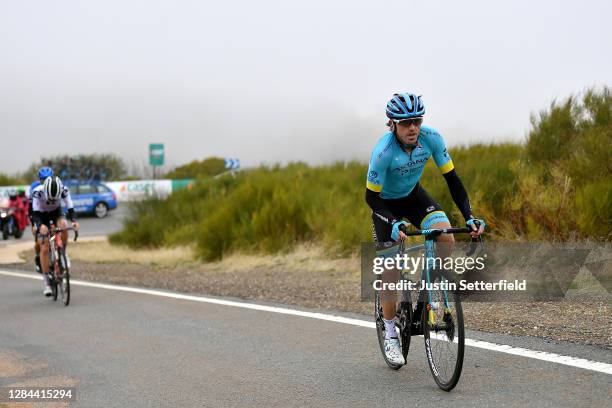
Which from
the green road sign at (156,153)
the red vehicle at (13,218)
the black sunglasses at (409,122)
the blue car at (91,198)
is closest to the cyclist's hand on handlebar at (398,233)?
the black sunglasses at (409,122)

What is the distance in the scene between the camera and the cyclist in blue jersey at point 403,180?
216 inches

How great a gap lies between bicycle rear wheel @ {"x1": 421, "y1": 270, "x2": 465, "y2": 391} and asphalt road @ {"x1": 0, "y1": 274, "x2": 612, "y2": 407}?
5.8 inches

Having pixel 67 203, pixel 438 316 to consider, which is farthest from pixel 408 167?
pixel 67 203

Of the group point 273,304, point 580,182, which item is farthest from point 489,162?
point 273,304

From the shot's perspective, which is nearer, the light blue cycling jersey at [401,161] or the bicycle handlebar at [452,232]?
the bicycle handlebar at [452,232]

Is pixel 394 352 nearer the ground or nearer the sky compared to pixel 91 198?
nearer the sky

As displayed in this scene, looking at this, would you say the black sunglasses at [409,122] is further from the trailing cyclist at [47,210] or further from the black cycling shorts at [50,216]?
the black cycling shorts at [50,216]

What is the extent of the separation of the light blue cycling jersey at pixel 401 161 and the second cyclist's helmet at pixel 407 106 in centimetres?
25

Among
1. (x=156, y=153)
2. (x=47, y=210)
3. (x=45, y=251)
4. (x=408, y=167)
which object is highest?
(x=408, y=167)

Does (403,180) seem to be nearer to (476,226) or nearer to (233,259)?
(476,226)

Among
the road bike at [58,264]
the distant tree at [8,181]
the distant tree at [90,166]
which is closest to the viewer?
the road bike at [58,264]

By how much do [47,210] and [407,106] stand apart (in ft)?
26.2

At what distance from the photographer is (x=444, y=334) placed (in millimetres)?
5160

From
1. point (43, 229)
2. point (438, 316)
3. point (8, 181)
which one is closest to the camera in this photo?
point (438, 316)
